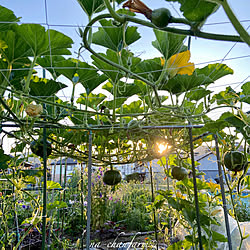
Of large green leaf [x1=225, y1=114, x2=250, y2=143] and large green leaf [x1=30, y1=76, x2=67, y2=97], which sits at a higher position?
large green leaf [x1=30, y1=76, x2=67, y2=97]

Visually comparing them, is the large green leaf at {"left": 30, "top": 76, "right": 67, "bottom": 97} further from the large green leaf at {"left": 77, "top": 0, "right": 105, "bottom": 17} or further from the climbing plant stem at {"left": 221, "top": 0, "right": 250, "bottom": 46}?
the climbing plant stem at {"left": 221, "top": 0, "right": 250, "bottom": 46}

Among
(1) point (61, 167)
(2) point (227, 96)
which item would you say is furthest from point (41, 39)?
(1) point (61, 167)

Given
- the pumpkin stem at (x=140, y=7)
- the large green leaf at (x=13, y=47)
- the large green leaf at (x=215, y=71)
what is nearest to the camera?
the pumpkin stem at (x=140, y=7)

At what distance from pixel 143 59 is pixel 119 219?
12.0 feet


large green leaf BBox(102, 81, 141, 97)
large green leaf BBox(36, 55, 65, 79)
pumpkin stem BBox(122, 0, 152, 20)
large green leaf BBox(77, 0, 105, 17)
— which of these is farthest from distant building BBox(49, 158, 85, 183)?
pumpkin stem BBox(122, 0, 152, 20)

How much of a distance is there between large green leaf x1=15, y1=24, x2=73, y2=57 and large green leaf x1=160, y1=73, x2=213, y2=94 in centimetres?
48

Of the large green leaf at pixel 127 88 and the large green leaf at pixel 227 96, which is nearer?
the large green leaf at pixel 127 88

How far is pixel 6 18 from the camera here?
2.47 feet

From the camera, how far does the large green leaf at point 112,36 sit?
0.88m

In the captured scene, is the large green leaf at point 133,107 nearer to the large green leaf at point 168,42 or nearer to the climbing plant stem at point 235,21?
the large green leaf at point 168,42

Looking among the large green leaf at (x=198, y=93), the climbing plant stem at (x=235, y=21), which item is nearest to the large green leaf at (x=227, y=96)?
the large green leaf at (x=198, y=93)

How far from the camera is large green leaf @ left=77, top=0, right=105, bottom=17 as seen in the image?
27.4 inches

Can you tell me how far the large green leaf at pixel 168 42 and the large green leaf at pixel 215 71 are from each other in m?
0.24

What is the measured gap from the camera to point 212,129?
52.9 inches
